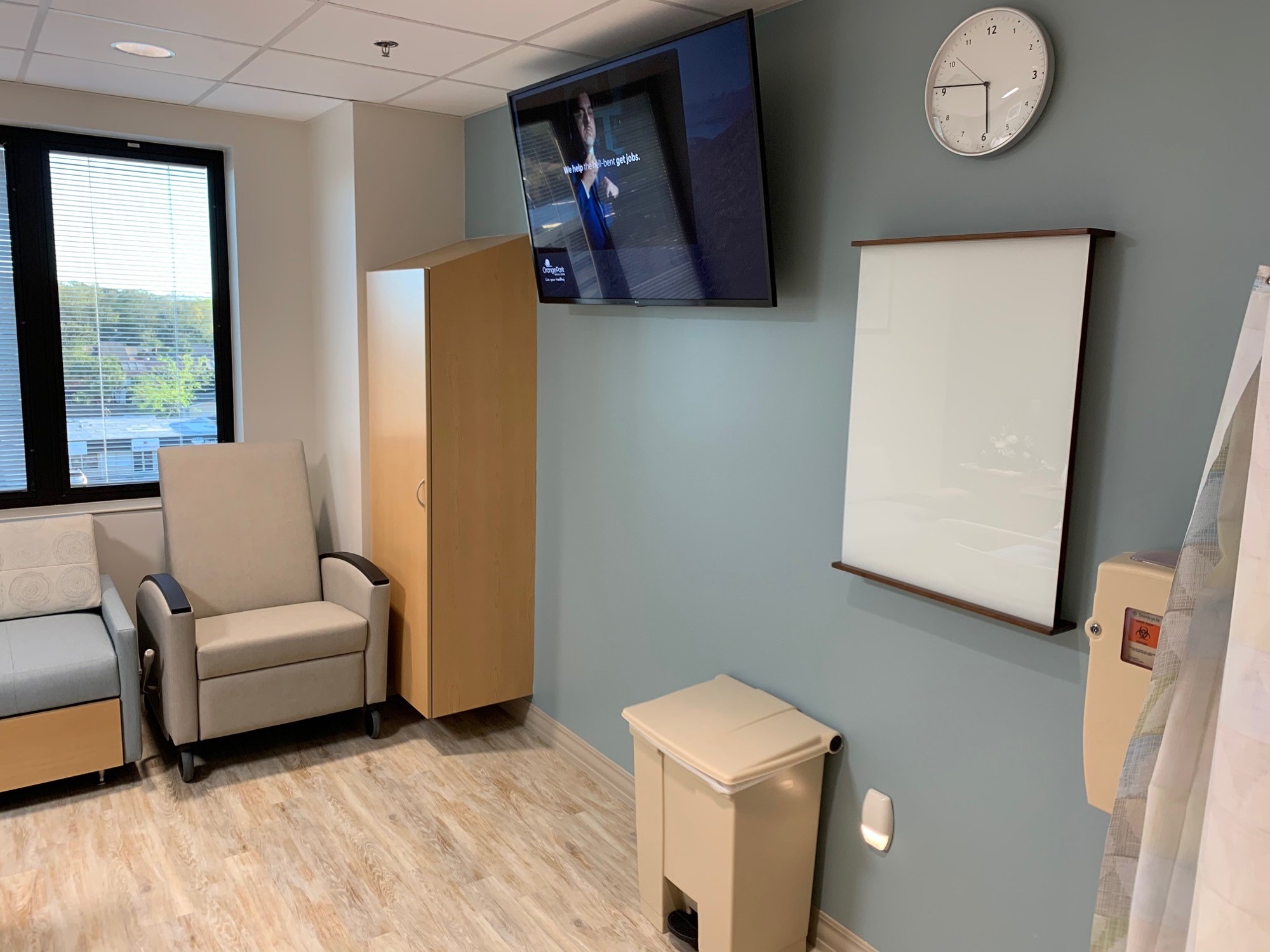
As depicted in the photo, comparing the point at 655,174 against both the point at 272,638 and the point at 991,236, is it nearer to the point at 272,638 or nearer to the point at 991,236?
the point at 991,236

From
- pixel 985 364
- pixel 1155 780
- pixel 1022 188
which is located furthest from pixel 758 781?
pixel 1155 780

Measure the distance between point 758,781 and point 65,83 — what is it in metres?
3.45

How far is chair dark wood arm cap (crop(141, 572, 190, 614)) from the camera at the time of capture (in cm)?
Result: 315

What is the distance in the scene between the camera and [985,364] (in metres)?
1.90

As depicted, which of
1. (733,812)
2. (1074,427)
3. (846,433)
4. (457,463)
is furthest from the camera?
(457,463)

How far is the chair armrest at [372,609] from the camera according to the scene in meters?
3.48

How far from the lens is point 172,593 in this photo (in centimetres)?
327

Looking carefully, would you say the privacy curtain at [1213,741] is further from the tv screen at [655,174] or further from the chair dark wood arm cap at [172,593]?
the chair dark wood arm cap at [172,593]

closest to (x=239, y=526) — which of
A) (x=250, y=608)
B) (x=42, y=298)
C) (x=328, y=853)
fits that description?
(x=250, y=608)

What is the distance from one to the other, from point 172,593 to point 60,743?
569 mm

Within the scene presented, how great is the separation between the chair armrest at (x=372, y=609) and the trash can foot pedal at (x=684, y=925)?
1502mm

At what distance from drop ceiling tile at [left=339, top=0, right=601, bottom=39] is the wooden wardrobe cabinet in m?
0.86

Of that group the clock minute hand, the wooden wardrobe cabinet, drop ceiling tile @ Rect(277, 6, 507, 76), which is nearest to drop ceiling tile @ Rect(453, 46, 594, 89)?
drop ceiling tile @ Rect(277, 6, 507, 76)

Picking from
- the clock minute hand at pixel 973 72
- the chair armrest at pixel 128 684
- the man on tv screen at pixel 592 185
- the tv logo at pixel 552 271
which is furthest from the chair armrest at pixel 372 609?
the clock minute hand at pixel 973 72
